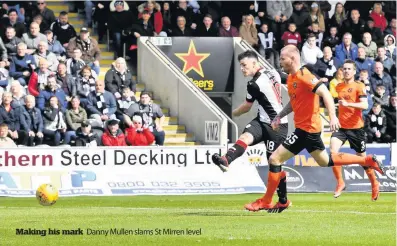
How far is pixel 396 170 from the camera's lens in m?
26.0

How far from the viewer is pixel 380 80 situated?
33.3 m

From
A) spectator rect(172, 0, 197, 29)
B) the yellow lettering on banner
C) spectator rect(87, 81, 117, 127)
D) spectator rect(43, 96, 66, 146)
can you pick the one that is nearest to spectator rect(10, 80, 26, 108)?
spectator rect(43, 96, 66, 146)

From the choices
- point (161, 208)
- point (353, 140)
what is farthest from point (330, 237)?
point (353, 140)

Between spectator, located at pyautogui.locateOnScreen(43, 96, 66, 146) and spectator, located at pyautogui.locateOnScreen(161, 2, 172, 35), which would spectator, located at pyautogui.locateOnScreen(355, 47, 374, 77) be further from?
spectator, located at pyautogui.locateOnScreen(43, 96, 66, 146)

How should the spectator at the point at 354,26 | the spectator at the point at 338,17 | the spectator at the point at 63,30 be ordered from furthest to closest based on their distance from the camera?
the spectator at the point at 338,17 < the spectator at the point at 354,26 < the spectator at the point at 63,30

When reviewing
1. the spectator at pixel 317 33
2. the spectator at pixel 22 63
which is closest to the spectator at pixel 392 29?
the spectator at pixel 317 33

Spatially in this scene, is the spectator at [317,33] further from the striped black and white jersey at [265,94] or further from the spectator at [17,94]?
the striped black and white jersey at [265,94]

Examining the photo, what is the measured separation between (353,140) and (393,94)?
1214 cm

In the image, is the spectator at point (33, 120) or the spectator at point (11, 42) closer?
the spectator at point (33, 120)

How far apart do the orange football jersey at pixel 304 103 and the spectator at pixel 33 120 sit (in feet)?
38.6

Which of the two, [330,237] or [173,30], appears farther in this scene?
[173,30]

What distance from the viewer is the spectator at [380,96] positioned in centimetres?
3281

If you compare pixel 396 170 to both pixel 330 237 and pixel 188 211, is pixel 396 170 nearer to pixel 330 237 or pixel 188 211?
pixel 188 211

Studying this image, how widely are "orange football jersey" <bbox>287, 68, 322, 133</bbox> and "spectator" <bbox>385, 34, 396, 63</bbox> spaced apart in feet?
60.8
